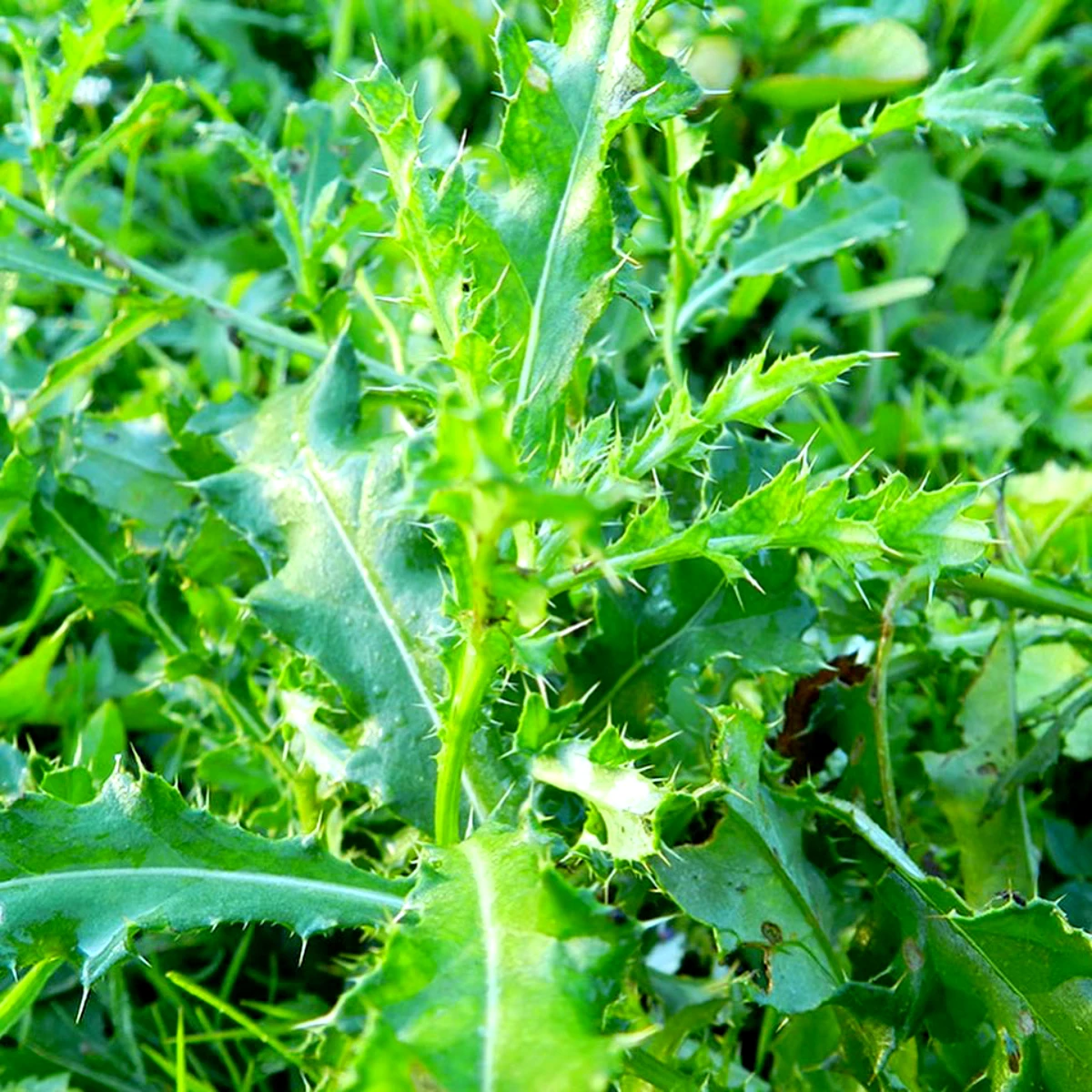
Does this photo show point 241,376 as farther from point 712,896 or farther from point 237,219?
point 712,896

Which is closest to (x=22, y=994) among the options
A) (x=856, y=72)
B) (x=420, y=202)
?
(x=420, y=202)

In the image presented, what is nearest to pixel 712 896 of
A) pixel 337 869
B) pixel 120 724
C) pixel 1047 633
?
pixel 337 869

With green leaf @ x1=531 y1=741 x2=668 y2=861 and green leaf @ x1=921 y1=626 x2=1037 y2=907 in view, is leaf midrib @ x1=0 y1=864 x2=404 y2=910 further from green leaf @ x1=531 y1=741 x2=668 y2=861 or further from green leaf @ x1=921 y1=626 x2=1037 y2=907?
green leaf @ x1=921 y1=626 x2=1037 y2=907

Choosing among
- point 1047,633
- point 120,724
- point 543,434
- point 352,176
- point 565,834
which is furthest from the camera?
point 352,176

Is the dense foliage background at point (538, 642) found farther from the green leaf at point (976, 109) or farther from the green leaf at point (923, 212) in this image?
the green leaf at point (923, 212)

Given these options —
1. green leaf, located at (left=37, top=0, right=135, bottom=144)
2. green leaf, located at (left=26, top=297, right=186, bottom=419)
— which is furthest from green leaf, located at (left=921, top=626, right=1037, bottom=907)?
green leaf, located at (left=37, top=0, right=135, bottom=144)

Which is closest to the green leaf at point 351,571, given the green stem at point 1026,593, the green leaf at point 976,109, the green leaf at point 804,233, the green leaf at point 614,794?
the green leaf at point 614,794
